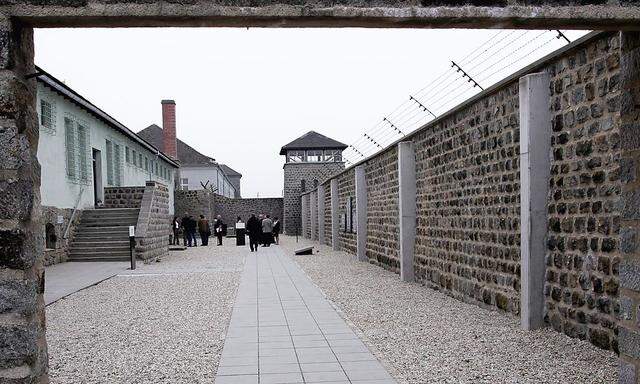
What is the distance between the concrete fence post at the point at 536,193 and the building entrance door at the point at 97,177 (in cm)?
1740

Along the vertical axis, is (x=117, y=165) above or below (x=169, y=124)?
A: below

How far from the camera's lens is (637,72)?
366 centimetres

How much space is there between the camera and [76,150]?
56.5 ft

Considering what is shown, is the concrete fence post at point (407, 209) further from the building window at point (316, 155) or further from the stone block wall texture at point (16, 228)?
the building window at point (316, 155)

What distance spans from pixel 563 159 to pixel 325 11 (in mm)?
3944

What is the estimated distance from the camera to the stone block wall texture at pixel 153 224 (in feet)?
52.5

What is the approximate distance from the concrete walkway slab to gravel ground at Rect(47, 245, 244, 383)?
31 centimetres

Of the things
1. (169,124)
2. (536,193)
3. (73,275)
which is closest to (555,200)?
(536,193)

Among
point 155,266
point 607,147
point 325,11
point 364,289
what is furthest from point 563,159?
point 155,266

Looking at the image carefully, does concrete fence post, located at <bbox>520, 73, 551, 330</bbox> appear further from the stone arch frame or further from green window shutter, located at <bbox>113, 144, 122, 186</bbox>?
green window shutter, located at <bbox>113, 144, 122, 186</bbox>

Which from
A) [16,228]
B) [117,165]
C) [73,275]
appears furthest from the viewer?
[117,165]

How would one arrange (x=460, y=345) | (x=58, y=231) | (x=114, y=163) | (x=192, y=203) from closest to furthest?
(x=460, y=345)
(x=58, y=231)
(x=114, y=163)
(x=192, y=203)

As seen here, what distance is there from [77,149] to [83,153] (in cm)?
82

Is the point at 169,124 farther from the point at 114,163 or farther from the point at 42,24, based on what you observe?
the point at 42,24
